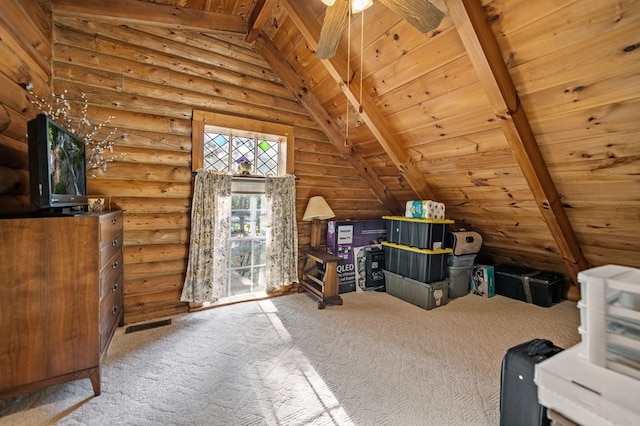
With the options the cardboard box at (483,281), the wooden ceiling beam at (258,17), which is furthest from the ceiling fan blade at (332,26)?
the cardboard box at (483,281)

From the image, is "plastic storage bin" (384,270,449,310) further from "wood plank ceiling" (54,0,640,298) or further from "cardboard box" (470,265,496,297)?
"wood plank ceiling" (54,0,640,298)

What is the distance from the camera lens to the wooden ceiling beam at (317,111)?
3311 mm

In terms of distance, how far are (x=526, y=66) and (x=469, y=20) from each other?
57cm

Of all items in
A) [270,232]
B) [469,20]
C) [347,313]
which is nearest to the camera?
[469,20]

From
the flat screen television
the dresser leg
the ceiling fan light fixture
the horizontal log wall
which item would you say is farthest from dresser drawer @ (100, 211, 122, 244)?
the ceiling fan light fixture

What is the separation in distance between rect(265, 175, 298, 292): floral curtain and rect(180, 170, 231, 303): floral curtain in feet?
1.77

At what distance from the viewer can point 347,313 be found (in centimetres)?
313

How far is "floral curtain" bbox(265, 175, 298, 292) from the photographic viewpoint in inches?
137

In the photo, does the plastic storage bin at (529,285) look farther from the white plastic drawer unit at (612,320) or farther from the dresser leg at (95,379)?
the dresser leg at (95,379)

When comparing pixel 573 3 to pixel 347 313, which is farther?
pixel 347 313

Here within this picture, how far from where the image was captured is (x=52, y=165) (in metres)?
1.62

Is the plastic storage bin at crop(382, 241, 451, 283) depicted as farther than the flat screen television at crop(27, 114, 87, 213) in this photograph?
Yes

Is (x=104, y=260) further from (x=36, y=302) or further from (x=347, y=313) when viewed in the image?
(x=347, y=313)

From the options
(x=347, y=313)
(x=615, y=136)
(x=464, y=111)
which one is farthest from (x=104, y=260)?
(x=615, y=136)
